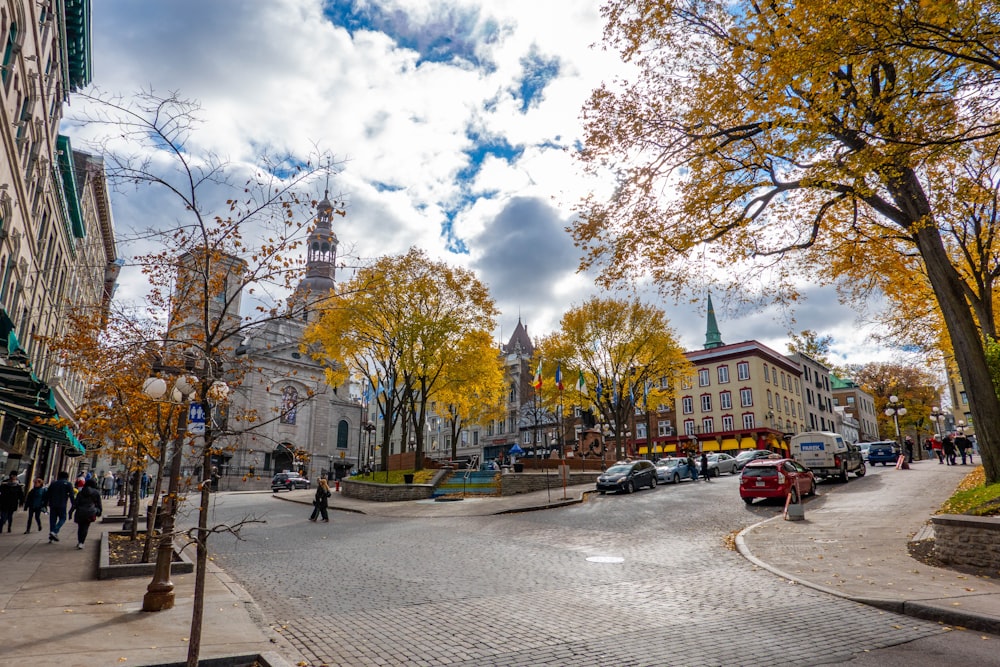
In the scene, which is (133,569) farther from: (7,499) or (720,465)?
(720,465)

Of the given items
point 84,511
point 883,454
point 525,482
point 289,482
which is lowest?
point 289,482

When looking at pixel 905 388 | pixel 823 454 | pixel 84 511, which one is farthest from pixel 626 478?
pixel 905 388

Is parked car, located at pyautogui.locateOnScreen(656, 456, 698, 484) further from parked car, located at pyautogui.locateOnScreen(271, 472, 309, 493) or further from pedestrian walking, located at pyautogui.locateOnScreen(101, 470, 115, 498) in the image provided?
pedestrian walking, located at pyautogui.locateOnScreen(101, 470, 115, 498)

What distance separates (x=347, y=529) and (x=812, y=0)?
1743cm

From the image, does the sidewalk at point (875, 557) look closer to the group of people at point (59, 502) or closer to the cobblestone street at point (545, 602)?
the cobblestone street at point (545, 602)

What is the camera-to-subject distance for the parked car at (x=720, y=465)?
1407 inches

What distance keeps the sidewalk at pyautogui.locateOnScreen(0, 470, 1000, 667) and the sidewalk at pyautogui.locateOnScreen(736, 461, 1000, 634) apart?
0.06 feet

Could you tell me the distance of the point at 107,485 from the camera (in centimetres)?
4984

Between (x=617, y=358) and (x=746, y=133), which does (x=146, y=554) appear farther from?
(x=617, y=358)

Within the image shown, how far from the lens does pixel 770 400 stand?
62.9 meters

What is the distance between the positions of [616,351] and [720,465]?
9.90m

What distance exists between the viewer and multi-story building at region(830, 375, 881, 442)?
322ft

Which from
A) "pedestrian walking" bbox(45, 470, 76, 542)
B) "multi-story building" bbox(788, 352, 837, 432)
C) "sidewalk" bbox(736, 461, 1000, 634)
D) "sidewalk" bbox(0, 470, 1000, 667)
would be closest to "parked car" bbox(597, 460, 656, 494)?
"sidewalk" bbox(736, 461, 1000, 634)

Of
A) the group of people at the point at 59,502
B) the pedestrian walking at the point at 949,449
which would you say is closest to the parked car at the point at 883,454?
the pedestrian walking at the point at 949,449
